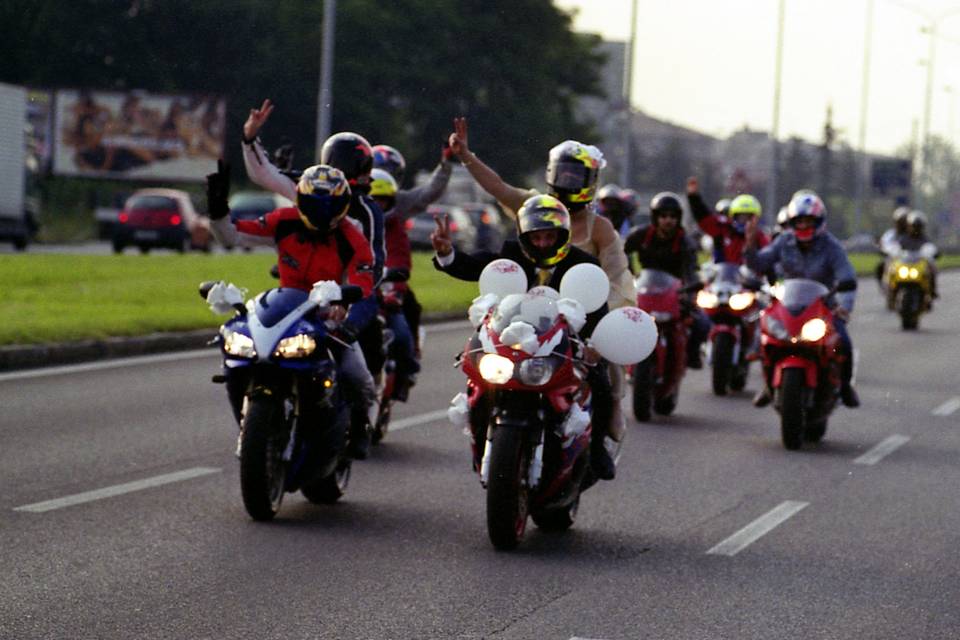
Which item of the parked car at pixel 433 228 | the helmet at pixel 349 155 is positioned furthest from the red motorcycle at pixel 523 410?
the parked car at pixel 433 228

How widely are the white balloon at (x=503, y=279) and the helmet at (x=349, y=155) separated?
1.87 meters

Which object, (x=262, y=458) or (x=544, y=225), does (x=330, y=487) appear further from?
(x=544, y=225)

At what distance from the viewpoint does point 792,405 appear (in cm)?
1280

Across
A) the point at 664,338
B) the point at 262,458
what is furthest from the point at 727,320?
the point at 262,458

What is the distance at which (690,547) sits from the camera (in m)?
8.83

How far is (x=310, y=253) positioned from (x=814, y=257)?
5.04 metres

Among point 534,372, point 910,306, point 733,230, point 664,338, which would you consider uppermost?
point 733,230

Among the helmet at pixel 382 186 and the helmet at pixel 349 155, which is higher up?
the helmet at pixel 349 155

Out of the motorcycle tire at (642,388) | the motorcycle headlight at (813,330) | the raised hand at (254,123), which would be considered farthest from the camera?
the motorcycle tire at (642,388)

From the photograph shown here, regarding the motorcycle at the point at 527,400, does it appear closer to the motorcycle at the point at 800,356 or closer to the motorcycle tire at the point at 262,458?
the motorcycle tire at the point at 262,458

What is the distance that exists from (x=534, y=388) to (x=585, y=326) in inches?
25.8

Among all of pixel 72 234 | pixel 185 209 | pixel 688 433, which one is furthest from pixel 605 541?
pixel 72 234

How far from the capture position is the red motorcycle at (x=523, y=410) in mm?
8266

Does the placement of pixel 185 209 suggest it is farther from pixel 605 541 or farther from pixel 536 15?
pixel 605 541
